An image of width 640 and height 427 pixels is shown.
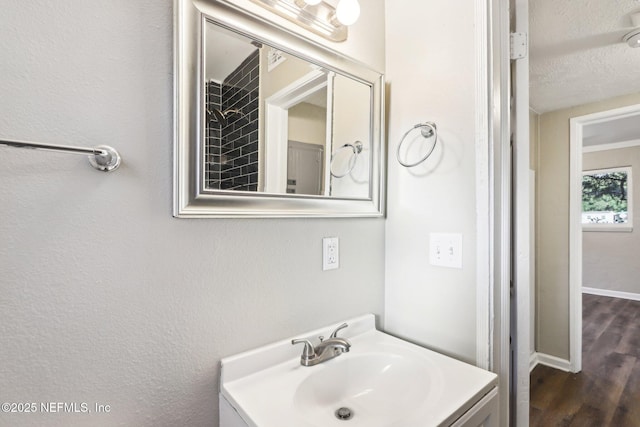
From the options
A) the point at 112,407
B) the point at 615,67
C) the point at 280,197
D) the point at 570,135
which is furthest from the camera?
the point at 570,135

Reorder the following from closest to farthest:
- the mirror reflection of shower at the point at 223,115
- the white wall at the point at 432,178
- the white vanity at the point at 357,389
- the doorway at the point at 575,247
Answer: the white vanity at the point at 357,389
the mirror reflection of shower at the point at 223,115
the white wall at the point at 432,178
the doorway at the point at 575,247

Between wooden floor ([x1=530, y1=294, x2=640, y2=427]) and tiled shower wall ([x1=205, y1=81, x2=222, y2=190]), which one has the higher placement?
tiled shower wall ([x1=205, y1=81, x2=222, y2=190])

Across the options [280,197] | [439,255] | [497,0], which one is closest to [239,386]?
[280,197]

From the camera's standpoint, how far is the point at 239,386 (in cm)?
86

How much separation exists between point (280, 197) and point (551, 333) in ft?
9.62

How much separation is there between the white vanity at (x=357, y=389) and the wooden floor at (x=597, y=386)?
1586 mm

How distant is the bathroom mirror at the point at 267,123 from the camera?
0.82 m

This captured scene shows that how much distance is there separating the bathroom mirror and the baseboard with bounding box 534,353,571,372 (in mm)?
2555

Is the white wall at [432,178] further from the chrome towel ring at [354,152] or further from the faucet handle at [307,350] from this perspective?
the faucet handle at [307,350]

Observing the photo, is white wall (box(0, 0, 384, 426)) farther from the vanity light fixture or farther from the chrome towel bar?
the vanity light fixture

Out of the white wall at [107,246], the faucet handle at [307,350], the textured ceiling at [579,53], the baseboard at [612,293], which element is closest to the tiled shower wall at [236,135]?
the white wall at [107,246]

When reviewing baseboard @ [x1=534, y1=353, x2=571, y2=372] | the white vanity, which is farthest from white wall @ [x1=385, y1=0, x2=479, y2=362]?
baseboard @ [x1=534, y1=353, x2=571, y2=372]

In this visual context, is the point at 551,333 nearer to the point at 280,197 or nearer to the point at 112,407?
the point at 280,197

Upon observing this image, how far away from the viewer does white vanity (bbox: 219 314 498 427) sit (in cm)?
77
